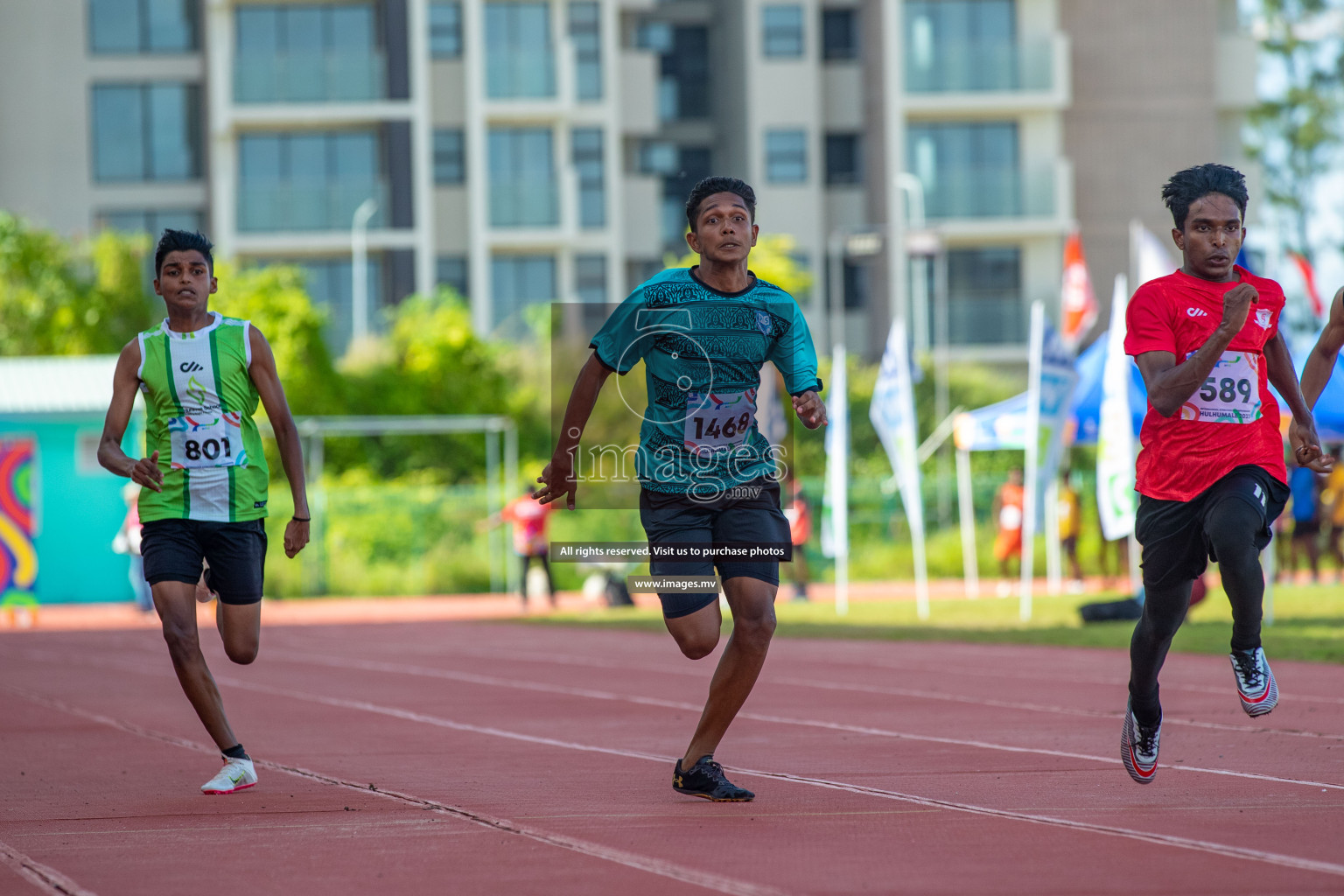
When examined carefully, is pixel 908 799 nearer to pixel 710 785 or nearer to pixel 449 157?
pixel 710 785

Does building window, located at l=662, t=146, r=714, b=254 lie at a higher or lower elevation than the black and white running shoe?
higher

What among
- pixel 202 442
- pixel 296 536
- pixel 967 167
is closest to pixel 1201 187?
pixel 296 536

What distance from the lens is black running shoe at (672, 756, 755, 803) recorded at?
6.37m

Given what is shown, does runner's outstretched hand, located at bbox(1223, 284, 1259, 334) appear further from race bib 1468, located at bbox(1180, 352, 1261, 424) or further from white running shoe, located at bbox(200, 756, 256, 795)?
white running shoe, located at bbox(200, 756, 256, 795)

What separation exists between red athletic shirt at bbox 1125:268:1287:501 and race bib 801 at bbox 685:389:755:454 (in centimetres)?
138

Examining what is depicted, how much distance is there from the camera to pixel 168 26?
46594 millimetres

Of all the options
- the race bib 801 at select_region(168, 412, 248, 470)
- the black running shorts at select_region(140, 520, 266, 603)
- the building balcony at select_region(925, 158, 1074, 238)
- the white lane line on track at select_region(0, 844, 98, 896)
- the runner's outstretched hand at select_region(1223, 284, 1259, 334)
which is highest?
the building balcony at select_region(925, 158, 1074, 238)

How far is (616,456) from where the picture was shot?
19531mm

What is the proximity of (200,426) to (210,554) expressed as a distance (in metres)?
0.49

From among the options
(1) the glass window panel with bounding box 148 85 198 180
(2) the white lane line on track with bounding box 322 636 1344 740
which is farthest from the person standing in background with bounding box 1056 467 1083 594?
(1) the glass window panel with bounding box 148 85 198 180

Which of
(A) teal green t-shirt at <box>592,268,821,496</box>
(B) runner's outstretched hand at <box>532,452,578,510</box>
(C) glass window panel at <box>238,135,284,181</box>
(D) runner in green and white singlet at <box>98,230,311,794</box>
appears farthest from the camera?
(C) glass window panel at <box>238,135,284,181</box>

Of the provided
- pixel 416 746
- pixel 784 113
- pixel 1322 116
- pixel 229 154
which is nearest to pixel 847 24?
pixel 784 113

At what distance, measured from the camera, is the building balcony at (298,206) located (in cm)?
4381

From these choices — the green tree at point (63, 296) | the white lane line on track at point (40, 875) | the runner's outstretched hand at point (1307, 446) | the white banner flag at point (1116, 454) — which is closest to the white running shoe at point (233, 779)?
the white lane line on track at point (40, 875)
